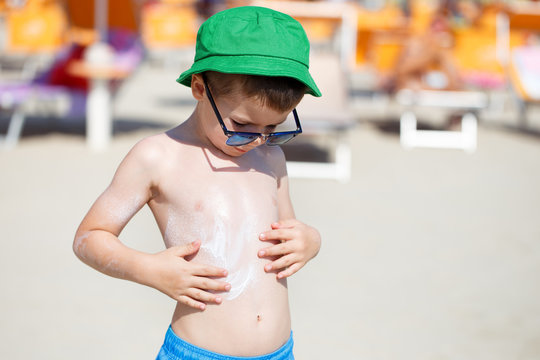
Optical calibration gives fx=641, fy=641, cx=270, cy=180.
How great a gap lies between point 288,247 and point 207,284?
0.74 feet

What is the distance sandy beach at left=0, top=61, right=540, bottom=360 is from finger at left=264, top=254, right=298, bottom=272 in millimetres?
1348

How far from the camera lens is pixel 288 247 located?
1.57 m

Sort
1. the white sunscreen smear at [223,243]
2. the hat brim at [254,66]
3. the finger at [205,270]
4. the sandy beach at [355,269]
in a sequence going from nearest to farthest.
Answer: the hat brim at [254,66]
the finger at [205,270]
the white sunscreen smear at [223,243]
the sandy beach at [355,269]

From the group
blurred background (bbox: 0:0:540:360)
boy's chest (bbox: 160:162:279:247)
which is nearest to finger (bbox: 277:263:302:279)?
boy's chest (bbox: 160:162:279:247)

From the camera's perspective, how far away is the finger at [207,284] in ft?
4.81

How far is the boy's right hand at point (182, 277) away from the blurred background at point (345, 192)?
1.42 m

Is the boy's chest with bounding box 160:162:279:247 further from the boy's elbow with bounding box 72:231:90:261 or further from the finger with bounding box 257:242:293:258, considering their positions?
the boy's elbow with bounding box 72:231:90:261

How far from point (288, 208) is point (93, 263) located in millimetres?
557

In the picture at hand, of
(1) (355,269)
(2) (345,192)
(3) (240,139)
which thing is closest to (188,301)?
(3) (240,139)

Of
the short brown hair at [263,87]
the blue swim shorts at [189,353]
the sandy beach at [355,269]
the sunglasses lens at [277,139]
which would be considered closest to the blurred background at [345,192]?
the sandy beach at [355,269]

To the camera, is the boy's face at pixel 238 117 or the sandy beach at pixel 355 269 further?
the sandy beach at pixel 355 269

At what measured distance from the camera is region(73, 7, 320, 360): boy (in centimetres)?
142

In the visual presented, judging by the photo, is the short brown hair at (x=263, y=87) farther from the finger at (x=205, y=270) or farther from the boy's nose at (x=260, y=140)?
the finger at (x=205, y=270)

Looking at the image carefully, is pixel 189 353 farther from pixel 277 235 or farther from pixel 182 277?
pixel 277 235
